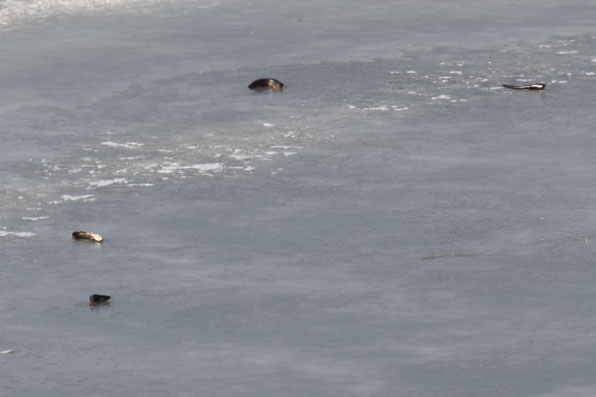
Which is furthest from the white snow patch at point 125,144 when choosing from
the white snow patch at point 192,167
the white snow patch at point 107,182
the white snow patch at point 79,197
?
the white snow patch at point 79,197

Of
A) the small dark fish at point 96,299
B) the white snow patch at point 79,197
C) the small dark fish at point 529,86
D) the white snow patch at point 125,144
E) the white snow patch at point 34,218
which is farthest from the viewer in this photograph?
the small dark fish at point 529,86

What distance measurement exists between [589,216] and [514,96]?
303 cm

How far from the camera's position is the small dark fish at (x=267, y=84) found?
498 inches

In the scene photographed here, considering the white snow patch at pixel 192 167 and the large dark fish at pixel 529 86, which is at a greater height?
the large dark fish at pixel 529 86

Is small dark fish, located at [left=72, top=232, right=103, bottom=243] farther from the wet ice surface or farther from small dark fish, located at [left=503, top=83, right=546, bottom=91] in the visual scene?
small dark fish, located at [left=503, top=83, right=546, bottom=91]

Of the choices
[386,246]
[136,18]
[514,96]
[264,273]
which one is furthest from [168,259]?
[136,18]

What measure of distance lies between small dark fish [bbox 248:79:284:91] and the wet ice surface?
0.45ft

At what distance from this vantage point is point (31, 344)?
7.80 m

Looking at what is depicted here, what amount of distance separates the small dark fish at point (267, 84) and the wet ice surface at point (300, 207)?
0.45 feet

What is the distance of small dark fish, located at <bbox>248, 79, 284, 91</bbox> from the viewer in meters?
12.6

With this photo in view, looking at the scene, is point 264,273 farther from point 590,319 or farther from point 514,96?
point 514,96

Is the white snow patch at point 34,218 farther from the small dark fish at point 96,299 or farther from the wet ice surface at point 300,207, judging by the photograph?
the small dark fish at point 96,299

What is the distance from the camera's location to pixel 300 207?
9.80m

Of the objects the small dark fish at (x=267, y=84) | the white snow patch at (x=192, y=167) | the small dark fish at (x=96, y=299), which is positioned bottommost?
the small dark fish at (x=96, y=299)
